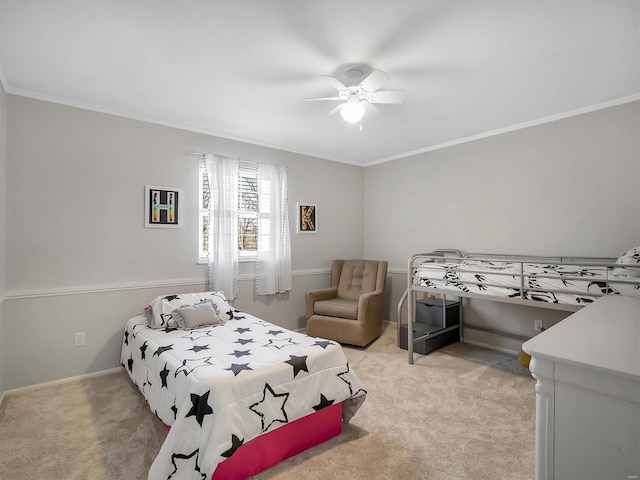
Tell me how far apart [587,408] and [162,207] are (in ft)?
11.3

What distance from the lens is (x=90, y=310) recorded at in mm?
2977

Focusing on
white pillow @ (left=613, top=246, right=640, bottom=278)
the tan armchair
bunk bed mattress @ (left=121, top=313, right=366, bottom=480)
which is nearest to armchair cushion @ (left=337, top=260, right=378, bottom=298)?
the tan armchair

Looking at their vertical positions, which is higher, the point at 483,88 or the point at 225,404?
the point at 483,88

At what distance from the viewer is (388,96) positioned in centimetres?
248

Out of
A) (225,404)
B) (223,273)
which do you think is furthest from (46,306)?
(225,404)

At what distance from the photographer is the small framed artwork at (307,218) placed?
14.6ft

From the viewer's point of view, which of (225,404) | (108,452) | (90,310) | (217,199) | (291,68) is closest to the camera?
(225,404)

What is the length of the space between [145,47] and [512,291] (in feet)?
10.3

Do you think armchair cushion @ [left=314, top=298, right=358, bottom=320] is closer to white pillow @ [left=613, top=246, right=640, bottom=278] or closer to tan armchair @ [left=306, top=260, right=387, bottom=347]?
tan armchair @ [left=306, top=260, right=387, bottom=347]

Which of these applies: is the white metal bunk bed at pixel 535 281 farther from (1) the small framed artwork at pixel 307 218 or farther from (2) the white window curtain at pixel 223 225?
(2) the white window curtain at pixel 223 225

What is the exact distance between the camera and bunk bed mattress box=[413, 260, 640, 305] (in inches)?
89.7

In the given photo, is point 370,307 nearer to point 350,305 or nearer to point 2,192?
point 350,305

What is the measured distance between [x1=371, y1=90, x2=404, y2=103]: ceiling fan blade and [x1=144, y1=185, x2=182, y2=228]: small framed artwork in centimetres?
216

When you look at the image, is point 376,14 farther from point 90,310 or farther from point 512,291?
point 90,310
